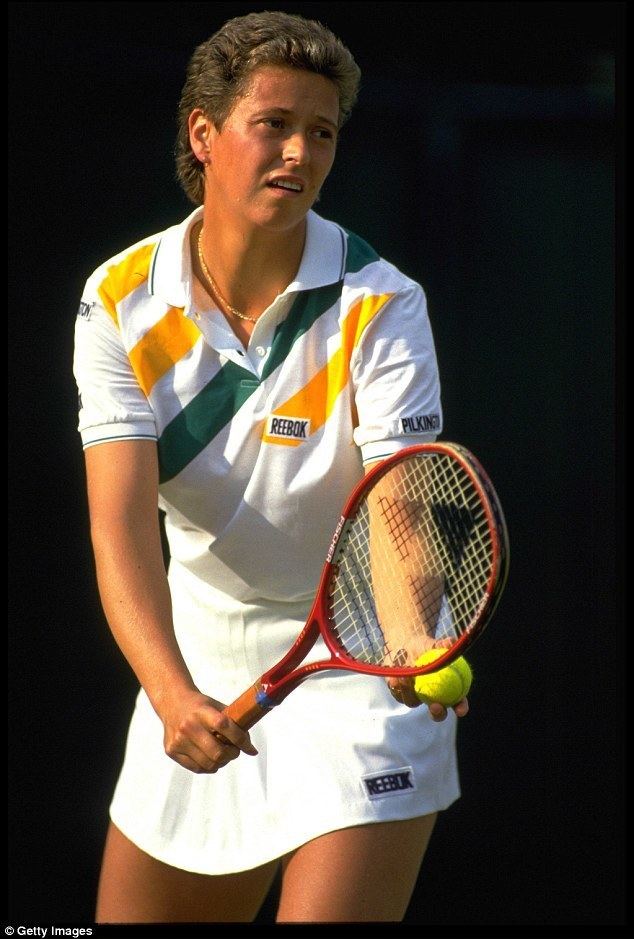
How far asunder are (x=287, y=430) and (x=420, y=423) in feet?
0.68

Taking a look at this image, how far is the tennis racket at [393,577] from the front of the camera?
240 centimetres

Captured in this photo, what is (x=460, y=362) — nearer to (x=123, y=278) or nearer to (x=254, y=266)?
(x=254, y=266)

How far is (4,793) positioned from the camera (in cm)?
373

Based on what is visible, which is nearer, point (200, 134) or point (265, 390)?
point (265, 390)

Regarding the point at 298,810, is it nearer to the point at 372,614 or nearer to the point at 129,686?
the point at 372,614

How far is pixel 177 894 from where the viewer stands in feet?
9.26

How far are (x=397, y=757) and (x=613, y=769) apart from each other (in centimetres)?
137

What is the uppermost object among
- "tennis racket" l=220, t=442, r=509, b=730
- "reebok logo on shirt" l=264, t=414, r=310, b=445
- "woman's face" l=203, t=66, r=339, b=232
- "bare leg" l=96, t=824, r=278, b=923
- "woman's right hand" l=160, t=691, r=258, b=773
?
"woman's face" l=203, t=66, r=339, b=232

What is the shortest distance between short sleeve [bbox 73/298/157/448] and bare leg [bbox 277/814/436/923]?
0.68 meters

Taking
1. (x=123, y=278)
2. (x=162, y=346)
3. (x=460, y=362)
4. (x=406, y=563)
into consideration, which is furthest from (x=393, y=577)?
(x=460, y=362)

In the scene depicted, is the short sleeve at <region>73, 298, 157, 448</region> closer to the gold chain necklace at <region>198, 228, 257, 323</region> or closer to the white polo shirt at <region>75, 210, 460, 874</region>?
the white polo shirt at <region>75, 210, 460, 874</region>

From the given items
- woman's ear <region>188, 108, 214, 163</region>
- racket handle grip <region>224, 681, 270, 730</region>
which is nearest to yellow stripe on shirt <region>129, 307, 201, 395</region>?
woman's ear <region>188, 108, 214, 163</region>

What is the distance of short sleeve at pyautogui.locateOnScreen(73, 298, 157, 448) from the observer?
264 cm

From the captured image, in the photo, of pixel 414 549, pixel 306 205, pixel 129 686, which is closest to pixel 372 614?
pixel 414 549
